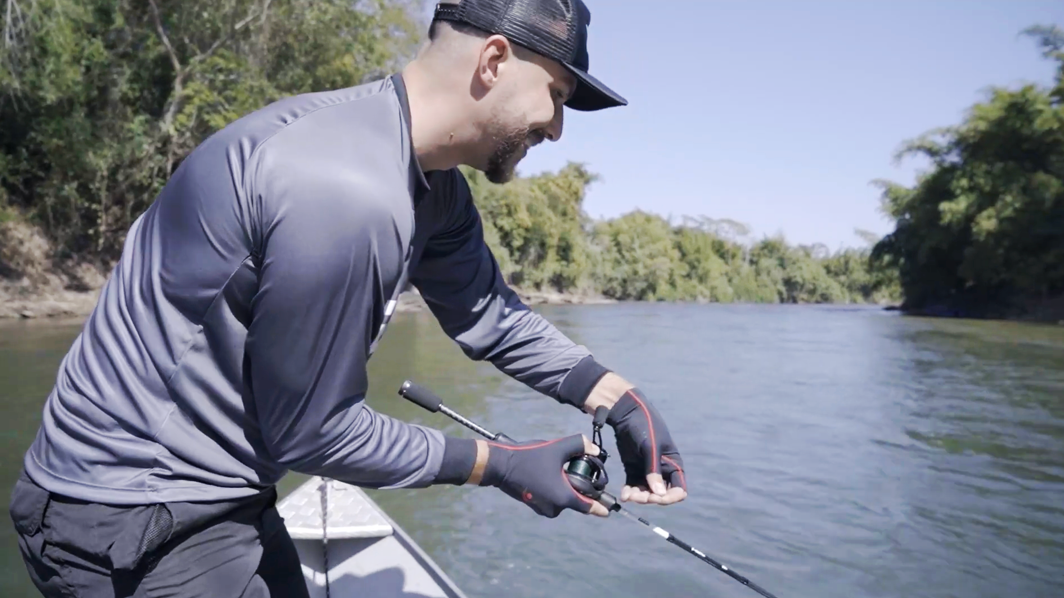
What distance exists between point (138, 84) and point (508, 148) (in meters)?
23.1

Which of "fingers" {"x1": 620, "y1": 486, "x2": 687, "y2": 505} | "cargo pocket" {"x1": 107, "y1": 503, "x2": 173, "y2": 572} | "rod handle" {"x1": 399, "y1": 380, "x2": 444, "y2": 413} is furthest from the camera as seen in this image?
"rod handle" {"x1": 399, "y1": 380, "x2": 444, "y2": 413}

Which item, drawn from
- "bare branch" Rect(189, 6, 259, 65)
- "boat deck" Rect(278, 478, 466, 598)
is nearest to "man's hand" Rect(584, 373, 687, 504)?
"boat deck" Rect(278, 478, 466, 598)

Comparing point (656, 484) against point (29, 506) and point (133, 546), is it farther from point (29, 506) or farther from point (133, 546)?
point (29, 506)

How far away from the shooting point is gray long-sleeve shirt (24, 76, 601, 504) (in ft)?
4.67

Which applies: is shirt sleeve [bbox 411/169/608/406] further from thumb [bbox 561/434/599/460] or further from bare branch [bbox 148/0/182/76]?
bare branch [bbox 148/0/182/76]

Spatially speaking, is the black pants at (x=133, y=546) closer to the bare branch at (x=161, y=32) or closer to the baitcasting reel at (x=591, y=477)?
the baitcasting reel at (x=591, y=477)

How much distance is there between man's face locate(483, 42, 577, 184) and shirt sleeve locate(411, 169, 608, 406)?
1.73 ft

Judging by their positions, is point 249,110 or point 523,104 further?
point 249,110

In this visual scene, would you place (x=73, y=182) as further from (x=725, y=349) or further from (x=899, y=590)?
(x=899, y=590)

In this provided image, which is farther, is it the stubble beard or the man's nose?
the man's nose

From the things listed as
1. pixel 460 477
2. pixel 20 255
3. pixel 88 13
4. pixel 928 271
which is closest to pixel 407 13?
pixel 88 13

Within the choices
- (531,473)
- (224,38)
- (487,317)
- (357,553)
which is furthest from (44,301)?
(531,473)

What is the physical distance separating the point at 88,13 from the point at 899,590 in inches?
786

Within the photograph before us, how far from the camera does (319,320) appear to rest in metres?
1.44
